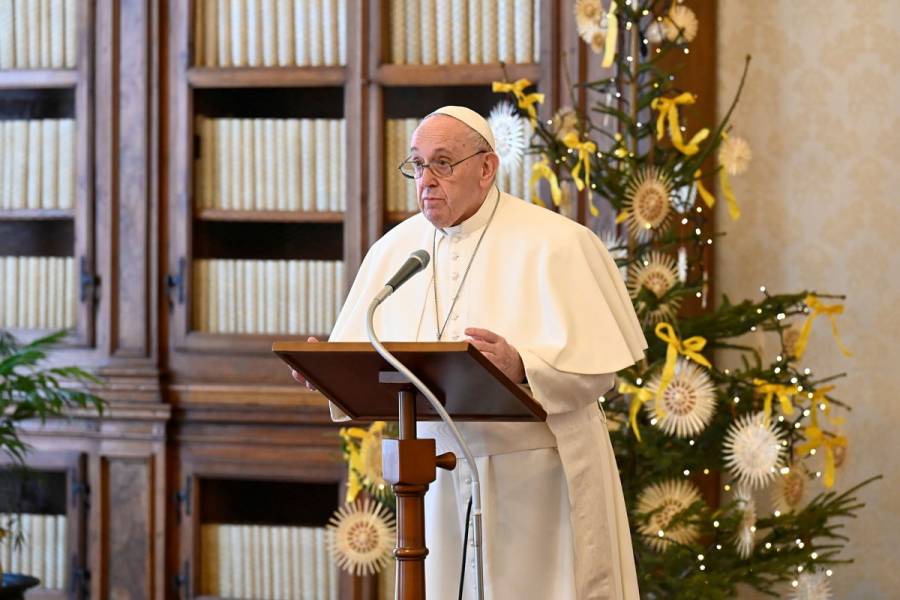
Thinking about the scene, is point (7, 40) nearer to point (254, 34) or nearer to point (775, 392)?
point (254, 34)

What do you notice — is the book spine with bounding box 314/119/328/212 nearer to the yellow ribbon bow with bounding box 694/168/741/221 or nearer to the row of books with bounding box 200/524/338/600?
the row of books with bounding box 200/524/338/600

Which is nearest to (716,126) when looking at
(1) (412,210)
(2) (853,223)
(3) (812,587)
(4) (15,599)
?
(2) (853,223)

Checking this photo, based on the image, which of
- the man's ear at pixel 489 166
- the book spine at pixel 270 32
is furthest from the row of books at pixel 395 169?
the man's ear at pixel 489 166

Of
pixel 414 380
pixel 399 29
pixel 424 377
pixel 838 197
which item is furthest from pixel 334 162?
pixel 414 380

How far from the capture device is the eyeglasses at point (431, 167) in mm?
3049

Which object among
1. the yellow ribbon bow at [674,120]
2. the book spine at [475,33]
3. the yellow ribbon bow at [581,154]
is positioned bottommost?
the yellow ribbon bow at [581,154]

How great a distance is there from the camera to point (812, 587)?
4.09 meters

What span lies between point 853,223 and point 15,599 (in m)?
3.19

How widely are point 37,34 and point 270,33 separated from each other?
0.95 meters

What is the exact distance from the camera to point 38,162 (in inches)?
211

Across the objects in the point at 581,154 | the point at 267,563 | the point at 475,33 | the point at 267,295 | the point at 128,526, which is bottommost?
the point at 267,563

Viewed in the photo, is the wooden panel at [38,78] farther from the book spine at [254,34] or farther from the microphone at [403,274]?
the microphone at [403,274]

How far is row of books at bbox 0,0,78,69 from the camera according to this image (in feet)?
17.5

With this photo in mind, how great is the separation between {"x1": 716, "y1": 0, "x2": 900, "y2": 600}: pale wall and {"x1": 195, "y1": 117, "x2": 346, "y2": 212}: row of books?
56.7 inches
